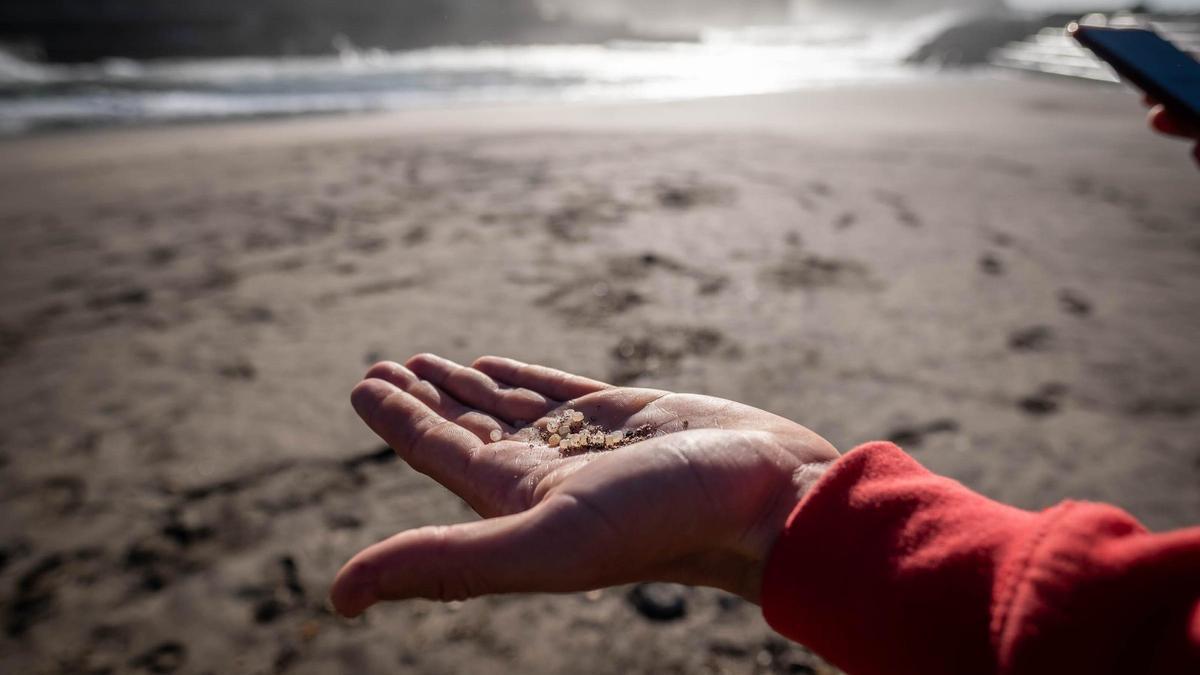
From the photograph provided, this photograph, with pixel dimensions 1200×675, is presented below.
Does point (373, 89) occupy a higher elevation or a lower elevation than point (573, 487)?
higher

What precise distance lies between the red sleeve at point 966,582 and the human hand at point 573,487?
0.33 feet

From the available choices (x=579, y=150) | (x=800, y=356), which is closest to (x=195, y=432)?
(x=800, y=356)

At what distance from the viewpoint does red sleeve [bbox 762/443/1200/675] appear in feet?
2.68

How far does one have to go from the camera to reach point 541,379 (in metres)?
1.69

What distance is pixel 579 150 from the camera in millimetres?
6641

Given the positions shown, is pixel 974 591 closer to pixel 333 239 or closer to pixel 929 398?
pixel 929 398

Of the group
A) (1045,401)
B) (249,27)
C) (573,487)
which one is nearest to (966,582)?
(573,487)

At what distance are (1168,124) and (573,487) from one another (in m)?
1.91

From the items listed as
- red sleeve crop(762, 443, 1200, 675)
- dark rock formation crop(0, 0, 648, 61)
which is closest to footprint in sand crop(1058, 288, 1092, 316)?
red sleeve crop(762, 443, 1200, 675)

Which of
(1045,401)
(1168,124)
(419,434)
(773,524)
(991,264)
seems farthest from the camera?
(991,264)

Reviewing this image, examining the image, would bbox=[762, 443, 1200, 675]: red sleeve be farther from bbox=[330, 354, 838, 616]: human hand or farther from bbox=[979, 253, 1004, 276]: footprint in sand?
bbox=[979, 253, 1004, 276]: footprint in sand

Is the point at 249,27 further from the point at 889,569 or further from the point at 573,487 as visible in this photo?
the point at 889,569

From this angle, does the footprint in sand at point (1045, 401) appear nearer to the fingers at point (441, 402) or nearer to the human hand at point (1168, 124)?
the human hand at point (1168, 124)

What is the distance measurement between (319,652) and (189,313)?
2377mm
